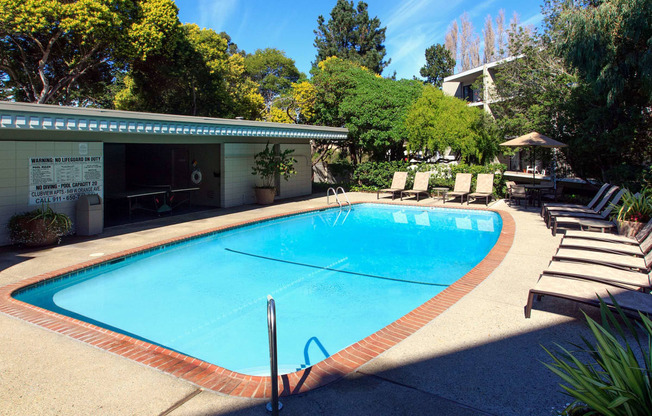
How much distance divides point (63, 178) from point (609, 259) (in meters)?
11.1

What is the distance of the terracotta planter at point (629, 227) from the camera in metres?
8.70

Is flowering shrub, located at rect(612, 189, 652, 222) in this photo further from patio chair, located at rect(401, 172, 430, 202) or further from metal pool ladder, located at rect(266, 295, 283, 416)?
metal pool ladder, located at rect(266, 295, 283, 416)

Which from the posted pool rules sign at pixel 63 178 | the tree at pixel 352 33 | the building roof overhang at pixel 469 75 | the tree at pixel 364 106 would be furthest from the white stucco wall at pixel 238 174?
the tree at pixel 352 33

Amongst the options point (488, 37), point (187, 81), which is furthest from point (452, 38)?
point (187, 81)

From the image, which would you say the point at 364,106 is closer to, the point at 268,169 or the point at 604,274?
the point at 268,169

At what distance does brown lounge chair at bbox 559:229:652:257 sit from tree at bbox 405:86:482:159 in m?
10.8

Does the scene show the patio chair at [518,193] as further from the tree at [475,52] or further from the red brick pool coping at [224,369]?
the tree at [475,52]

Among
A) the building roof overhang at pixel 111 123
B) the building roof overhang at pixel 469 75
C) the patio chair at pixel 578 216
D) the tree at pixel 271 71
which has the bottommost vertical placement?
the patio chair at pixel 578 216

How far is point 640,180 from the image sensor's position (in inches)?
498

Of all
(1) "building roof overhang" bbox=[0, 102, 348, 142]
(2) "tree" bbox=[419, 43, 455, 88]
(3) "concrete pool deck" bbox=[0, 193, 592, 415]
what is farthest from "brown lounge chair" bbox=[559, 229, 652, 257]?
(2) "tree" bbox=[419, 43, 455, 88]

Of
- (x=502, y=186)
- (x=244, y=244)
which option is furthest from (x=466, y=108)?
(x=244, y=244)

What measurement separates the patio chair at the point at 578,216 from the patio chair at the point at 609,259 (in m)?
3.30

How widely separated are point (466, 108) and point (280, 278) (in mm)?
13530

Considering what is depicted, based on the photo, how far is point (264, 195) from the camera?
15984mm
